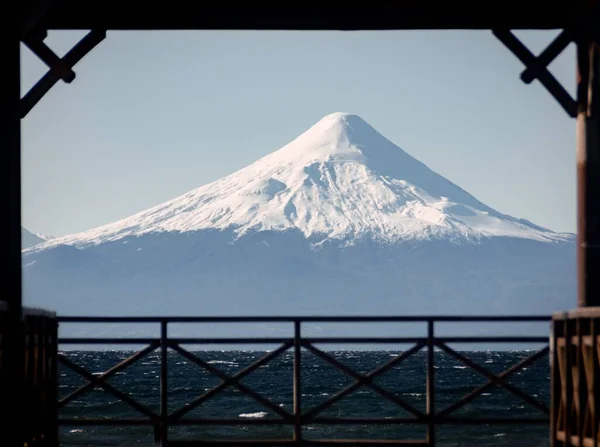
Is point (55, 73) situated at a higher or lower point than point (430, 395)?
higher

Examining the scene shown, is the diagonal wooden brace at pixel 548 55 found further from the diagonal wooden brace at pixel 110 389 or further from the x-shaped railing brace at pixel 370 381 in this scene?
the diagonal wooden brace at pixel 110 389

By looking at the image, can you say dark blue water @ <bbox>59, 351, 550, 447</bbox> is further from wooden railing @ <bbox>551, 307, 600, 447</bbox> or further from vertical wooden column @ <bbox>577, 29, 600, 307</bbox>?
vertical wooden column @ <bbox>577, 29, 600, 307</bbox>

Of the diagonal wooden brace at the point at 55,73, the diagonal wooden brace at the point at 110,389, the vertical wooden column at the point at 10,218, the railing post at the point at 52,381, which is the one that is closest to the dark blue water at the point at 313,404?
the diagonal wooden brace at the point at 110,389

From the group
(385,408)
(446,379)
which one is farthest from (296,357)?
(446,379)

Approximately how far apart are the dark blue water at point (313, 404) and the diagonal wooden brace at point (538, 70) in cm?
303

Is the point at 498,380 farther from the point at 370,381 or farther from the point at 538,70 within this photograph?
the point at 538,70

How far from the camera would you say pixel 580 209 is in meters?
8.66

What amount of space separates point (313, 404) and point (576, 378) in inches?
1758

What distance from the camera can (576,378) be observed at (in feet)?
27.1

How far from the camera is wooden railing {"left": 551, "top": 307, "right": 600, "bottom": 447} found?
308 inches

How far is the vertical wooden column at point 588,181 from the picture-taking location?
28.1 feet

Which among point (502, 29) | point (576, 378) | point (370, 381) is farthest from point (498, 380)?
point (502, 29)
